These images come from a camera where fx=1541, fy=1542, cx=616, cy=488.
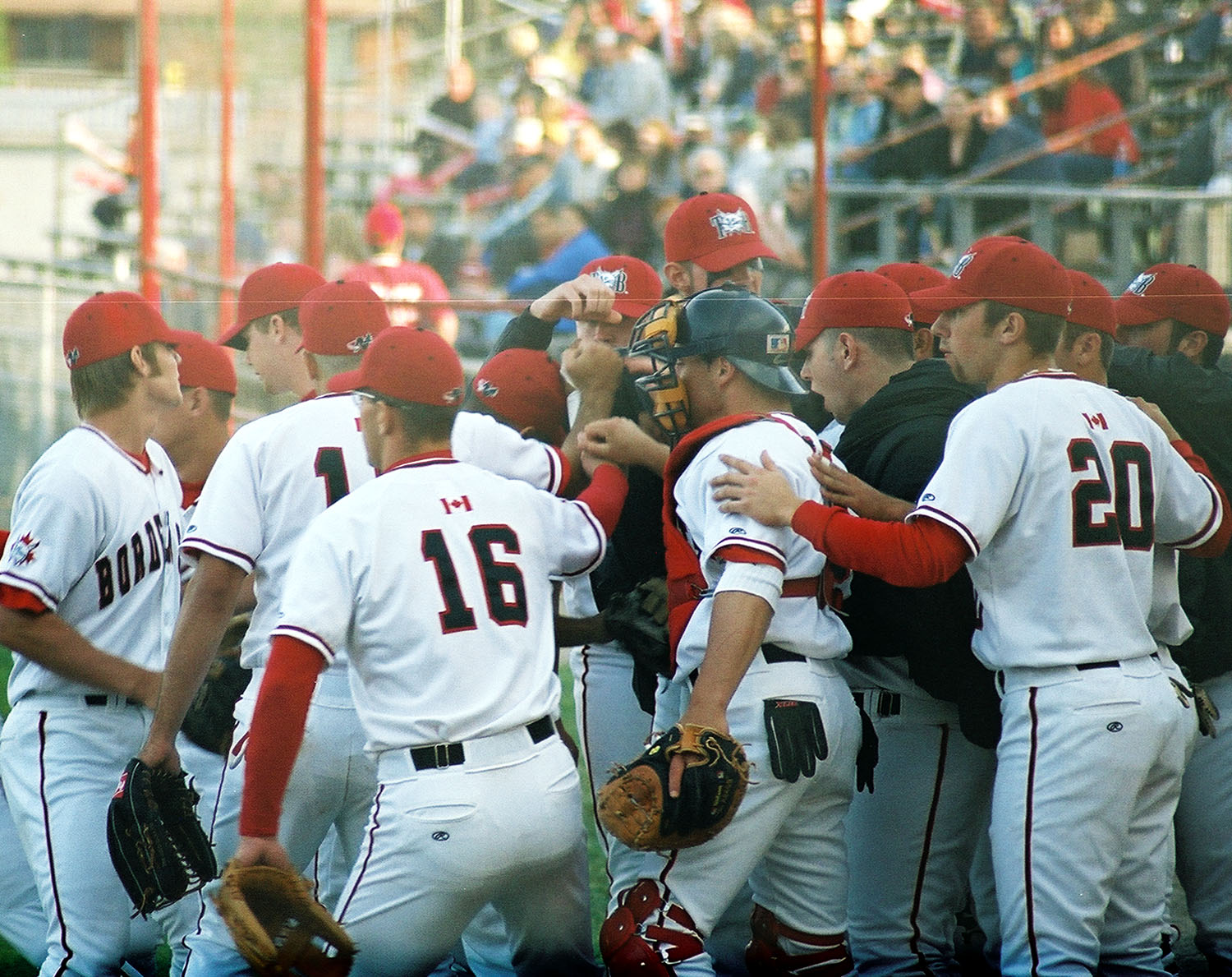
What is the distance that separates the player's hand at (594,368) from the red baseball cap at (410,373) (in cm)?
71

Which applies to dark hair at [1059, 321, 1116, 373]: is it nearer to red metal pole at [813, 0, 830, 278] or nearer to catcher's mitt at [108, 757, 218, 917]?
catcher's mitt at [108, 757, 218, 917]

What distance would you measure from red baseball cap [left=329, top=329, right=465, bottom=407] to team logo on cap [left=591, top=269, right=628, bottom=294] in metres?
1.07

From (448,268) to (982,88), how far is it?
406 cm

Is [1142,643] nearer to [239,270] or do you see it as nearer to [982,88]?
[239,270]

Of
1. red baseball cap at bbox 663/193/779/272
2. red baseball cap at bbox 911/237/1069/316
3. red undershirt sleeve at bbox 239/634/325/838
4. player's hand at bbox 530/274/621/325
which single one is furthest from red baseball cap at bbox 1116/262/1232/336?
red undershirt sleeve at bbox 239/634/325/838

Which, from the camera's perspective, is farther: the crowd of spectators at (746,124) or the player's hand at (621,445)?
the crowd of spectators at (746,124)

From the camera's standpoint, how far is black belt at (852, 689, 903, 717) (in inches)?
147

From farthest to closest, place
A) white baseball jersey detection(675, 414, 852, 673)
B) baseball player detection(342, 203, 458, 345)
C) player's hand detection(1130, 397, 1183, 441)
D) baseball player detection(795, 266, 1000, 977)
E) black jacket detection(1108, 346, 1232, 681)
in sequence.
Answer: baseball player detection(342, 203, 458, 345) → black jacket detection(1108, 346, 1232, 681) → player's hand detection(1130, 397, 1183, 441) → baseball player detection(795, 266, 1000, 977) → white baseball jersey detection(675, 414, 852, 673)

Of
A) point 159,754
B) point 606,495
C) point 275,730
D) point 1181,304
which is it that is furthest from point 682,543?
point 1181,304

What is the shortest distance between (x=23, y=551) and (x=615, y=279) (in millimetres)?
1706

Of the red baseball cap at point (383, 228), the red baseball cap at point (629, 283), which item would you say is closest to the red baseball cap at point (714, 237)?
the red baseball cap at point (629, 283)

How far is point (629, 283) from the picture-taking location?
4234mm

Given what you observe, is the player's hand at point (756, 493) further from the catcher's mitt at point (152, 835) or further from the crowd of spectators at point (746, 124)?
the crowd of spectators at point (746, 124)

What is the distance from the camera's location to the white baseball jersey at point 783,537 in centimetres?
336
